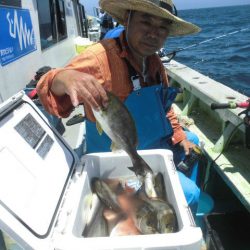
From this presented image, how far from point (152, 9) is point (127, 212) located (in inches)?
56.5

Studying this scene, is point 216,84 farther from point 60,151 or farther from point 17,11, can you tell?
point 60,151

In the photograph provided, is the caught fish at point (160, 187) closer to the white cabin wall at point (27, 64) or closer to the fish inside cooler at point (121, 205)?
the fish inside cooler at point (121, 205)

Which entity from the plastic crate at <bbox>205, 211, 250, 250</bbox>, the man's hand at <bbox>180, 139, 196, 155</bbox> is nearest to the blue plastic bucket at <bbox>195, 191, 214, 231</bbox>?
the plastic crate at <bbox>205, 211, 250, 250</bbox>

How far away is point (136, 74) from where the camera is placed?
8.87 feet

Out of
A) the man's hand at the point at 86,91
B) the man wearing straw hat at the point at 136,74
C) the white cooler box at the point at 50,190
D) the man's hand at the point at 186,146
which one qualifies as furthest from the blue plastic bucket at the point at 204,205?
the man's hand at the point at 86,91

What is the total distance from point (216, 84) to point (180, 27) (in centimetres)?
190

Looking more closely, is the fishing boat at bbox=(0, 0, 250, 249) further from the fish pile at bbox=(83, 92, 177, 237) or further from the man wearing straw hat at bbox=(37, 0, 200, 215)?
the man wearing straw hat at bbox=(37, 0, 200, 215)

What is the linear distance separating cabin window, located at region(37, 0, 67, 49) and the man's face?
9.64 ft

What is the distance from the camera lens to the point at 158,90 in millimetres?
2777

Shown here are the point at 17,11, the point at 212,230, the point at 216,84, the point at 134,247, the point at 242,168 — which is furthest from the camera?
the point at 216,84

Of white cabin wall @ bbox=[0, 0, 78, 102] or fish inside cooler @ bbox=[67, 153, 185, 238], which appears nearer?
fish inside cooler @ bbox=[67, 153, 185, 238]

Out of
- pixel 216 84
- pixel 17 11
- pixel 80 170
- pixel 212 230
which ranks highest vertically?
pixel 17 11

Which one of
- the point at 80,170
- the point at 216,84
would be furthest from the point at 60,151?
the point at 216,84

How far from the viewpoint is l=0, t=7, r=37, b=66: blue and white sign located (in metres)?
3.24
